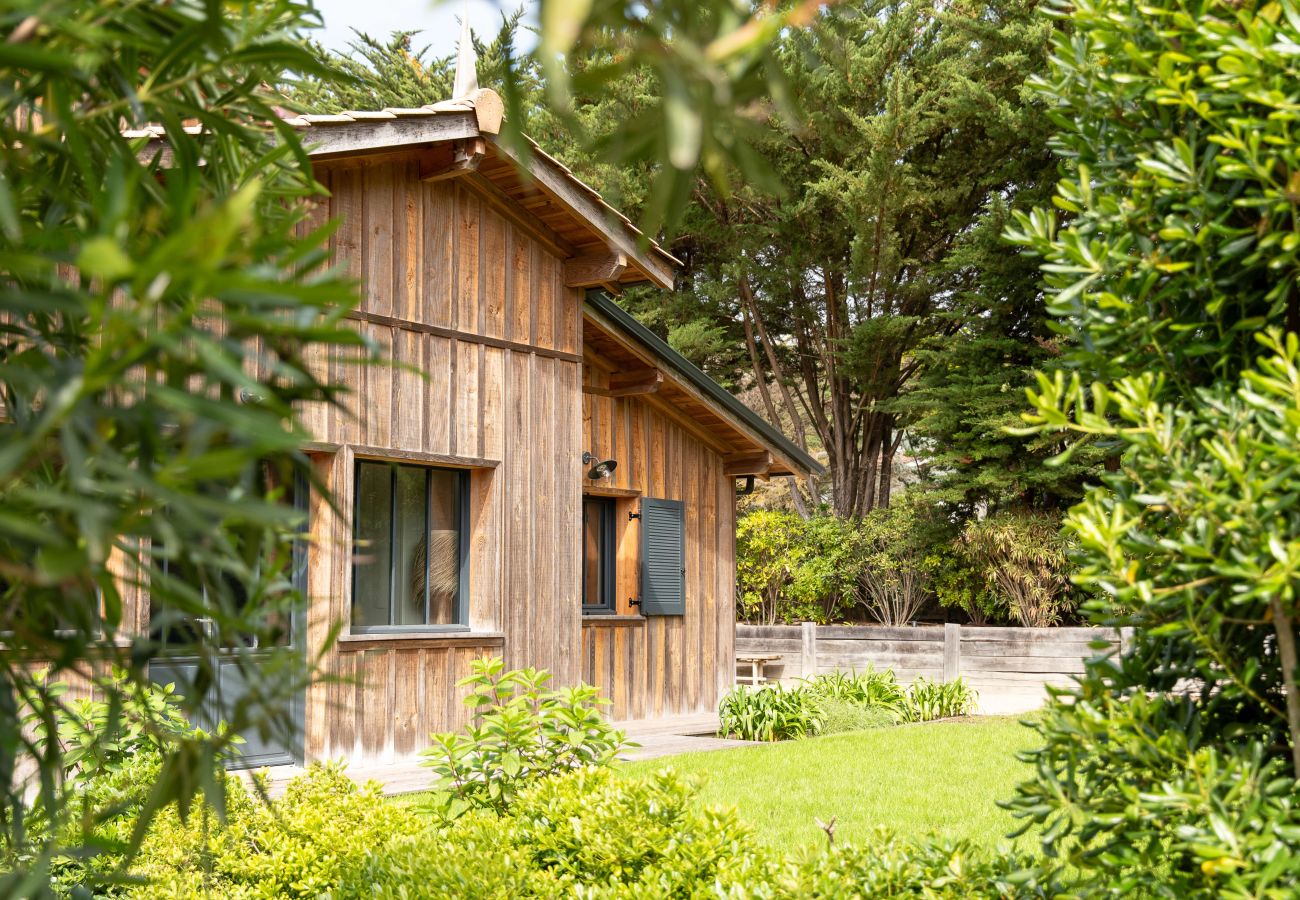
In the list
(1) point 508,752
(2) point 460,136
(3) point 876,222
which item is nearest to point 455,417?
(2) point 460,136

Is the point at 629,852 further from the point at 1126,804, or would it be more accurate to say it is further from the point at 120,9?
the point at 120,9

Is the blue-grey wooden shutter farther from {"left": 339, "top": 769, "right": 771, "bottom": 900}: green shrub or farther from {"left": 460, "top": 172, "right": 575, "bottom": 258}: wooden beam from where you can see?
{"left": 339, "top": 769, "right": 771, "bottom": 900}: green shrub

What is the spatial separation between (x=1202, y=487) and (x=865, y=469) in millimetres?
20976

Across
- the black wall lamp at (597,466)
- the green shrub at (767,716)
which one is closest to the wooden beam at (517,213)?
the black wall lamp at (597,466)

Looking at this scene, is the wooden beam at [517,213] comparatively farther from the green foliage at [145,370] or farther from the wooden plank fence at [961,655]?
the green foliage at [145,370]

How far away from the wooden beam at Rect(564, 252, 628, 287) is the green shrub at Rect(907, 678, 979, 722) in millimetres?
5668

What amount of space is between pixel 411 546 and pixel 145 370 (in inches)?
316

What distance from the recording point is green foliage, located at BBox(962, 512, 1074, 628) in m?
17.0

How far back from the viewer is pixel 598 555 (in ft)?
36.6

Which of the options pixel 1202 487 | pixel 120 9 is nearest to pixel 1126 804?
pixel 1202 487

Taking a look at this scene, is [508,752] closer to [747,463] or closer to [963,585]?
[747,463]

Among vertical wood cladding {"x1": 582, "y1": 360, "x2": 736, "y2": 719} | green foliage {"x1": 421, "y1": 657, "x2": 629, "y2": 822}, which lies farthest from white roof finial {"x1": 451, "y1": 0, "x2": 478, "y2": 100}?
green foliage {"x1": 421, "y1": 657, "x2": 629, "y2": 822}

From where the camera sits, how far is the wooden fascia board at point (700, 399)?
10.2m

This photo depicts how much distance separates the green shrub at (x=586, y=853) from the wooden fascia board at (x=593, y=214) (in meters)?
5.13
